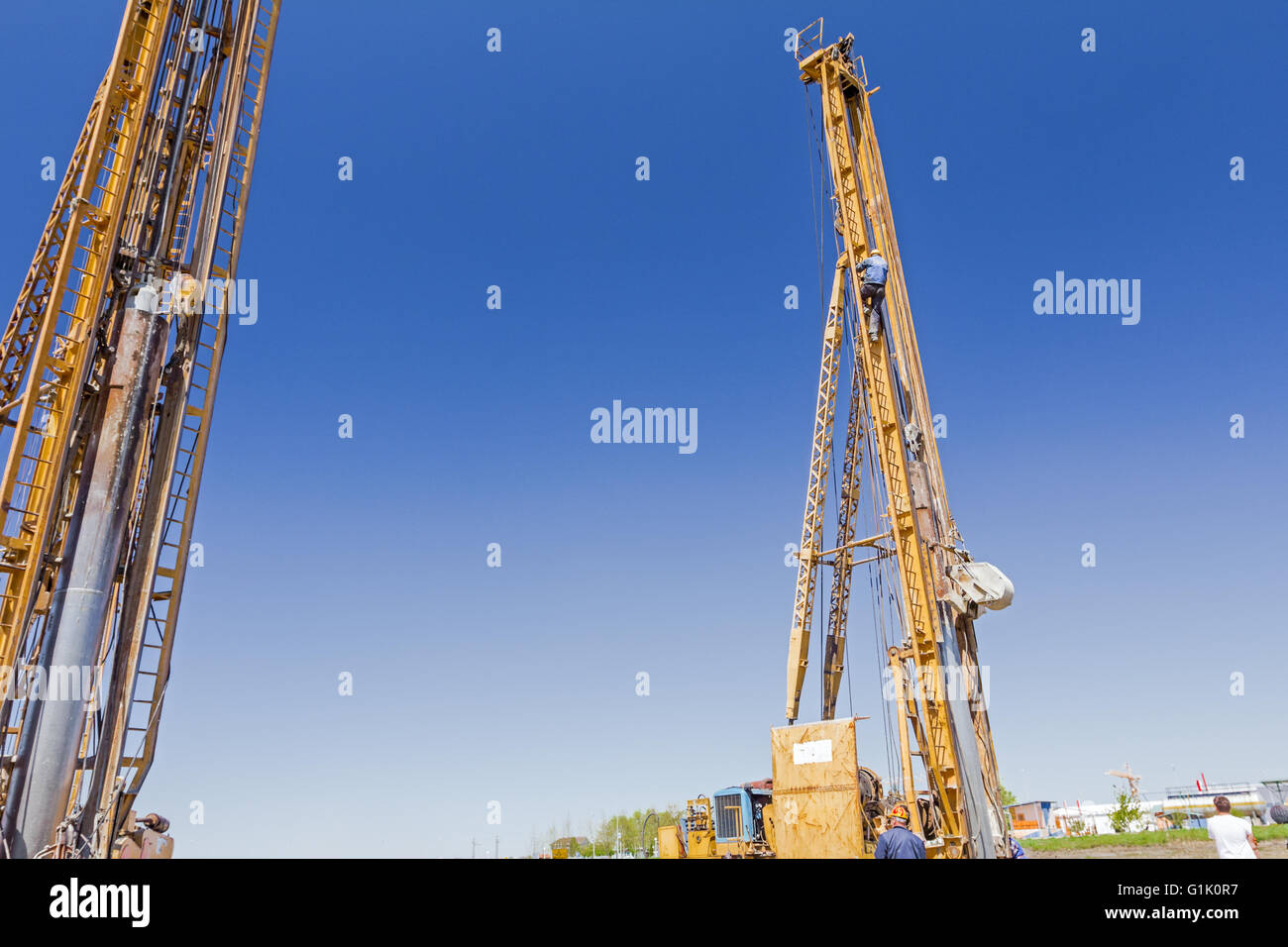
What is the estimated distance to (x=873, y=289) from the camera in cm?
2177

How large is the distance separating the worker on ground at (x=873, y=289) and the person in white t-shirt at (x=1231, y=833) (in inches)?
612

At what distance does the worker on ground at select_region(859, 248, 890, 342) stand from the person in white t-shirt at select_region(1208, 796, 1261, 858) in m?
15.5

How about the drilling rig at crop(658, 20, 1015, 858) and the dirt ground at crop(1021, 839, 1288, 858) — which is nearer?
the drilling rig at crop(658, 20, 1015, 858)

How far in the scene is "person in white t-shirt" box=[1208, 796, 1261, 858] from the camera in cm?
787

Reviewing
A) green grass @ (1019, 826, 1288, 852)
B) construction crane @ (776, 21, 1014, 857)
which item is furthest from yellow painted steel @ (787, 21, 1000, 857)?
green grass @ (1019, 826, 1288, 852)

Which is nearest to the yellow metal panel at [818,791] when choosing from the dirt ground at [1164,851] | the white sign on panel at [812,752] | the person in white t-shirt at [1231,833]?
the white sign on panel at [812,752]

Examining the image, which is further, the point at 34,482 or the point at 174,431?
the point at 174,431

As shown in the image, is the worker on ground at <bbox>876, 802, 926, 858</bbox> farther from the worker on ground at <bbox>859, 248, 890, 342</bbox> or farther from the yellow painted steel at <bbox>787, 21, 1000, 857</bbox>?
the worker on ground at <bbox>859, 248, 890, 342</bbox>
